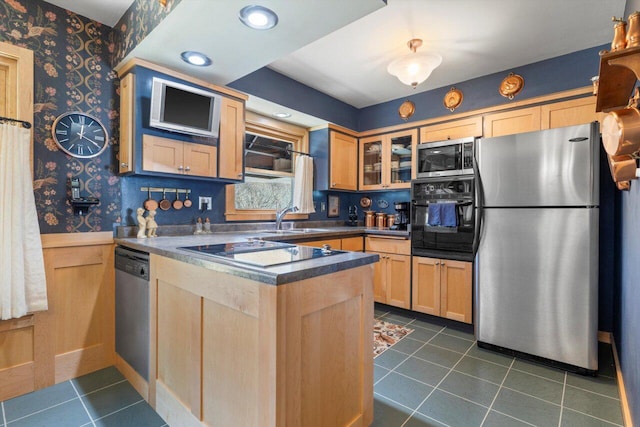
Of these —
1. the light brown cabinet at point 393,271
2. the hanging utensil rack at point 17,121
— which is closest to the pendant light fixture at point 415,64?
the light brown cabinet at point 393,271

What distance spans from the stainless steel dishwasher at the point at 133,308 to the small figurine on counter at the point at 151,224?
23cm

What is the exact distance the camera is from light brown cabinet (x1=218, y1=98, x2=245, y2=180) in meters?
2.64

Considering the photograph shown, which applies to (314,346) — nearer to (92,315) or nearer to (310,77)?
(92,315)

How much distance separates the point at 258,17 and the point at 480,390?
8.69 ft

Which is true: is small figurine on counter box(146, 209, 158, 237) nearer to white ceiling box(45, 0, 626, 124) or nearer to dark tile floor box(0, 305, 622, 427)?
dark tile floor box(0, 305, 622, 427)

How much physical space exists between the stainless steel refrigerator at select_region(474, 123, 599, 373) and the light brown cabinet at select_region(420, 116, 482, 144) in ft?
2.24

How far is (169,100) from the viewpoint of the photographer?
224cm

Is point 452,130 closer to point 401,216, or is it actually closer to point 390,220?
point 401,216

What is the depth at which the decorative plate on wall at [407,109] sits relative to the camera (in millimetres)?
3715

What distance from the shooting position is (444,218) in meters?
2.96

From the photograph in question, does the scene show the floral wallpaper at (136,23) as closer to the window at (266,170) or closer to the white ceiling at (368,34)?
the white ceiling at (368,34)

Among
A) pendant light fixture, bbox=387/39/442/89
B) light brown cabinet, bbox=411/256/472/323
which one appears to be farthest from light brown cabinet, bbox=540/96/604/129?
light brown cabinet, bbox=411/256/472/323

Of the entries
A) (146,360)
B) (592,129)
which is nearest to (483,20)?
(592,129)

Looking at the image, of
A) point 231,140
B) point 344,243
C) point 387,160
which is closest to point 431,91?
point 387,160
